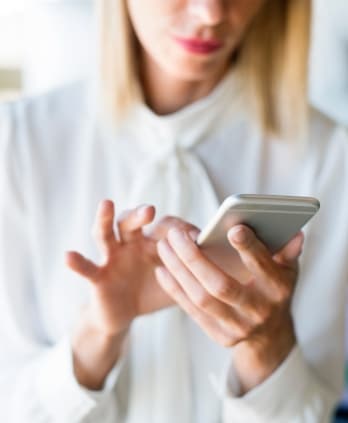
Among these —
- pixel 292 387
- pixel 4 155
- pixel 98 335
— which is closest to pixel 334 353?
pixel 292 387

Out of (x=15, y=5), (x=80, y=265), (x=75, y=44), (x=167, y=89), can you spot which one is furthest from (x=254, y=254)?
(x=15, y=5)

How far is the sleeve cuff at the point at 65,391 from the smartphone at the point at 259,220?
0.16m

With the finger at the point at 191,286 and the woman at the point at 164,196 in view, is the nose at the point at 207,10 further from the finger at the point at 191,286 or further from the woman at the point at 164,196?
the finger at the point at 191,286

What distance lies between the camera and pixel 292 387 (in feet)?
2.02

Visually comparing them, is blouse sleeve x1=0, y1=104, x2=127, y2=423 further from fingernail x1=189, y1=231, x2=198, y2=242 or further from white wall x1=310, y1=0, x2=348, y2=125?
white wall x1=310, y1=0, x2=348, y2=125

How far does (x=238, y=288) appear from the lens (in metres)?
0.50

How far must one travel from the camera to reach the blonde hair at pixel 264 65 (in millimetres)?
694

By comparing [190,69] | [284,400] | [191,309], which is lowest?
[284,400]

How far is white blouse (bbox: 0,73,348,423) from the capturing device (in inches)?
25.7

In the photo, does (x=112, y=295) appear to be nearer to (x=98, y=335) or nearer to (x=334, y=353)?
(x=98, y=335)

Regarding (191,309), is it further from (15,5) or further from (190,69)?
(15,5)

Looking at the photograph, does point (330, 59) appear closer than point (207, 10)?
No

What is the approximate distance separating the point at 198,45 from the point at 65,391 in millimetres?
283

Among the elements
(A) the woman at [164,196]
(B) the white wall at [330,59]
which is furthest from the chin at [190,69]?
(B) the white wall at [330,59]
